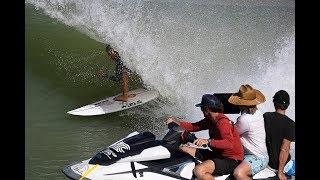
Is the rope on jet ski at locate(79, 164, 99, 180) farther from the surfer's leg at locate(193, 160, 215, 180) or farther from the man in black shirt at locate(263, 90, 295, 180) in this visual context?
the man in black shirt at locate(263, 90, 295, 180)

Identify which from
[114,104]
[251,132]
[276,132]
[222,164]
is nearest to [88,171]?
[222,164]

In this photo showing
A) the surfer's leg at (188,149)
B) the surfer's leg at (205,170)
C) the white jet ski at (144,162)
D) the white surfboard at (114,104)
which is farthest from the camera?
the white surfboard at (114,104)

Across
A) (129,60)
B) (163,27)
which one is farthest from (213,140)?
(163,27)

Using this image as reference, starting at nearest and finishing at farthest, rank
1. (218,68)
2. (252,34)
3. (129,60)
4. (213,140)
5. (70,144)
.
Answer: (213,140), (70,144), (129,60), (218,68), (252,34)

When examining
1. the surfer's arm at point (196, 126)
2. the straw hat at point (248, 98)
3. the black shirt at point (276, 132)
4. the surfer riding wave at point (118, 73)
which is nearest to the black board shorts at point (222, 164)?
the surfer's arm at point (196, 126)

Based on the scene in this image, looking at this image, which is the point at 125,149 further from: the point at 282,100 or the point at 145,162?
the point at 282,100

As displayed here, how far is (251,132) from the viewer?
5.02 m

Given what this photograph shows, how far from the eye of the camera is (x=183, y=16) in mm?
28078

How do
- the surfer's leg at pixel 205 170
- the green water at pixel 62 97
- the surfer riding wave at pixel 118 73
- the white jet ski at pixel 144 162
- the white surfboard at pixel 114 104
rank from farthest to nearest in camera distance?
the surfer riding wave at pixel 118 73 → the white surfboard at pixel 114 104 → the green water at pixel 62 97 → the white jet ski at pixel 144 162 → the surfer's leg at pixel 205 170

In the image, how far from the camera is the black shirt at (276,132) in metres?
5.05

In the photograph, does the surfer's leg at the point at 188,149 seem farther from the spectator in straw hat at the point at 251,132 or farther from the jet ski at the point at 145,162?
the spectator in straw hat at the point at 251,132

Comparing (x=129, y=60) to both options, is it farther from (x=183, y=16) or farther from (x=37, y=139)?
(x=183, y=16)

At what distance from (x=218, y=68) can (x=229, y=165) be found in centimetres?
1040

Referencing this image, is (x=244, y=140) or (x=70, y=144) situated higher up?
(x=244, y=140)
